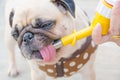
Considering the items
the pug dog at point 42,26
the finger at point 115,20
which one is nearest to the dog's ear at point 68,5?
the pug dog at point 42,26

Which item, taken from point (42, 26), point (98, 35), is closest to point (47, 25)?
point (42, 26)

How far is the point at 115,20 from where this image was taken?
83cm

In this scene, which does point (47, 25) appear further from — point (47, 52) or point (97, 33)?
point (97, 33)

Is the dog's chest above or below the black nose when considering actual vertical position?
below

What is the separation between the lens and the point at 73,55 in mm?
1149

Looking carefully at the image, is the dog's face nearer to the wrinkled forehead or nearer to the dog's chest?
the wrinkled forehead

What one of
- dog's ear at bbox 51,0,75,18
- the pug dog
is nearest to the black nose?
the pug dog

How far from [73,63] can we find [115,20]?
0.39 metres

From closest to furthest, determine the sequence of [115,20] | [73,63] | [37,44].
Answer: [115,20], [37,44], [73,63]

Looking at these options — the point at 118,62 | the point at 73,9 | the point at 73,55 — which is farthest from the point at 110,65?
the point at 73,9

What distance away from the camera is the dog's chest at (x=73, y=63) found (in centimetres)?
116

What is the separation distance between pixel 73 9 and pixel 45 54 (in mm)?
180

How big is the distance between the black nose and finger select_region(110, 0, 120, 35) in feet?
0.93

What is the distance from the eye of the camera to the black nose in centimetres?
101
